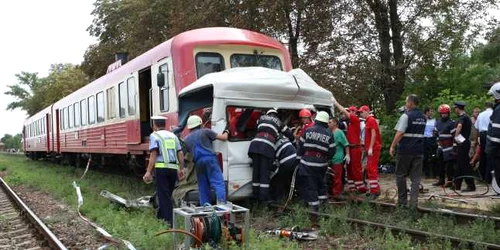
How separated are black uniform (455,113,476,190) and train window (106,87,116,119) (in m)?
7.89

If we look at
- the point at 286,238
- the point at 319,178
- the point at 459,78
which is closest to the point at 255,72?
the point at 319,178

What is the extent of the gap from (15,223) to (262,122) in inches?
190

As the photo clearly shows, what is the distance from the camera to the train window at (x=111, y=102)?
13501mm

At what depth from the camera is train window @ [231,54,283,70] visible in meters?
10.0

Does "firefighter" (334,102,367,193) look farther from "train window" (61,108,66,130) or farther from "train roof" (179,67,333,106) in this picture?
"train window" (61,108,66,130)

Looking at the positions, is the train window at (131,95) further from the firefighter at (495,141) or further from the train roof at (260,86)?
the firefighter at (495,141)

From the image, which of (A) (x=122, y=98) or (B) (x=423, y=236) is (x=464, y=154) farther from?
(A) (x=122, y=98)

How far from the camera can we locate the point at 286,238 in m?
6.49

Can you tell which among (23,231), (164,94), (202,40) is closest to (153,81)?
(164,94)

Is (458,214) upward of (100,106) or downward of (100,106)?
downward

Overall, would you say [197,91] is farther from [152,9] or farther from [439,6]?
[152,9]

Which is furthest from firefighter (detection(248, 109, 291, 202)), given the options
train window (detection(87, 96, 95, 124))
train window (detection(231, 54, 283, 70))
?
train window (detection(87, 96, 95, 124))

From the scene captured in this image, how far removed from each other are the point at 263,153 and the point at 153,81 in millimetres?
3442

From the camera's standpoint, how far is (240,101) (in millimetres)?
8367
